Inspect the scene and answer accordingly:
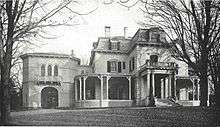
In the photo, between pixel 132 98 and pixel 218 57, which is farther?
pixel 132 98

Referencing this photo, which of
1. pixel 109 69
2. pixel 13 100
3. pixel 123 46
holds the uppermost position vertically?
pixel 123 46

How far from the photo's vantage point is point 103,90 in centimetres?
3681

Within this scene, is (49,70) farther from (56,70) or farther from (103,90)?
(103,90)

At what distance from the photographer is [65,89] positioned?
38.4 m

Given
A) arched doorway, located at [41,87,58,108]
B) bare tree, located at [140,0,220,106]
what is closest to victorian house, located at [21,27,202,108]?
arched doorway, located at [41,87,58,108]

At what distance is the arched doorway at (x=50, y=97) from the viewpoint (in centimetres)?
3806

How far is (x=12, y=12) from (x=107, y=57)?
83.3 feet

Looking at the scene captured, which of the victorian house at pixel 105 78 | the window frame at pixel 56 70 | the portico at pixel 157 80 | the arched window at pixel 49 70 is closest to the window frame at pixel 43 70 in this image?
the victorian house at pixel 105 78

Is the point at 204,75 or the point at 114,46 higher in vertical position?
the point at 114,46

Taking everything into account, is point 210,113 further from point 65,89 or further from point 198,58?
point 65,89

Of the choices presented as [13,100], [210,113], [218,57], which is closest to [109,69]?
[13,100]

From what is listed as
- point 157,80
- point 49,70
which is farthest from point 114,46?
point 49,70

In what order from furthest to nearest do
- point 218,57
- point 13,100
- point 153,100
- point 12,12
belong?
point 13,100, point 153,100, point 218,57, point 12,12

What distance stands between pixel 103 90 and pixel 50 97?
21.5ft
